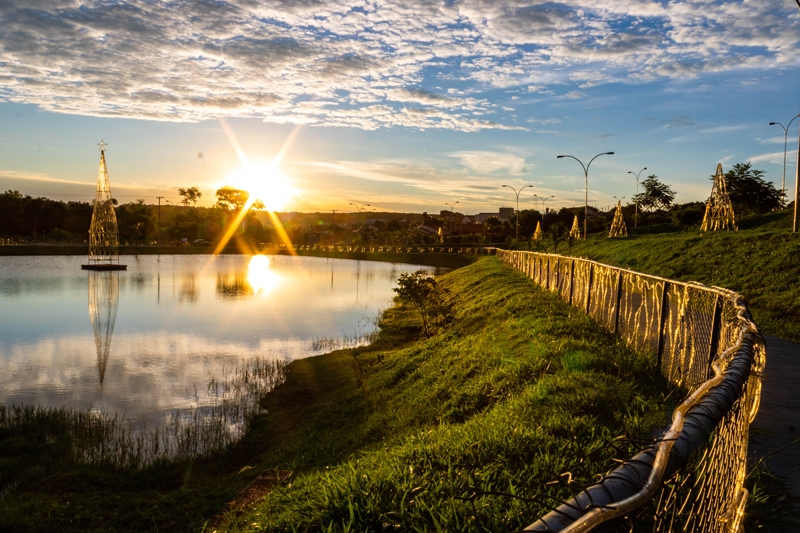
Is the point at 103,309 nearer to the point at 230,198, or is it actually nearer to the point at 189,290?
the point at 189,290

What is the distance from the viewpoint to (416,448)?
19.5ft

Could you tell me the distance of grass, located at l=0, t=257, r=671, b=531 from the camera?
454cm

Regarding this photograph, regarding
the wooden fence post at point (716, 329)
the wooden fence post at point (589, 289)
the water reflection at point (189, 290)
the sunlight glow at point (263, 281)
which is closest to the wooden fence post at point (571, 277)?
the wooden fence post at point (589, 289)

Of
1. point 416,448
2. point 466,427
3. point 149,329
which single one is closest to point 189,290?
point 149,329

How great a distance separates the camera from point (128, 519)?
7.48m

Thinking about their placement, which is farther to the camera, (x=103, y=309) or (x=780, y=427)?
(x=103, y=309)

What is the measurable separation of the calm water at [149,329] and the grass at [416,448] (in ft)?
12.2

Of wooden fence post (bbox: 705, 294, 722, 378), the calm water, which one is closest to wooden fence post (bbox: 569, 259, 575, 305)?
wooden fence post (bbox: 705, 294, 722, 378)

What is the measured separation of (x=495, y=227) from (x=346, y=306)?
270ft

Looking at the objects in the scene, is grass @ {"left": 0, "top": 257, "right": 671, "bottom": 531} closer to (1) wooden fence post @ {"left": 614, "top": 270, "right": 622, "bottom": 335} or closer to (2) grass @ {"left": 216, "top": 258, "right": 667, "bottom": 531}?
(2) grass @ {"left": 216, "top": 258, "right": 667, "bottom": 531}

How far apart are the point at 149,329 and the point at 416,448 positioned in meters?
22.9

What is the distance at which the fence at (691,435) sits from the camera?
152cm

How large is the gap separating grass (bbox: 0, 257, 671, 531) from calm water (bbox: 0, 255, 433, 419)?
373 cm

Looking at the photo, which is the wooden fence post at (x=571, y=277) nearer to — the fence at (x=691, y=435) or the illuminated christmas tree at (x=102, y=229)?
the fence at (x=691, y=435)
